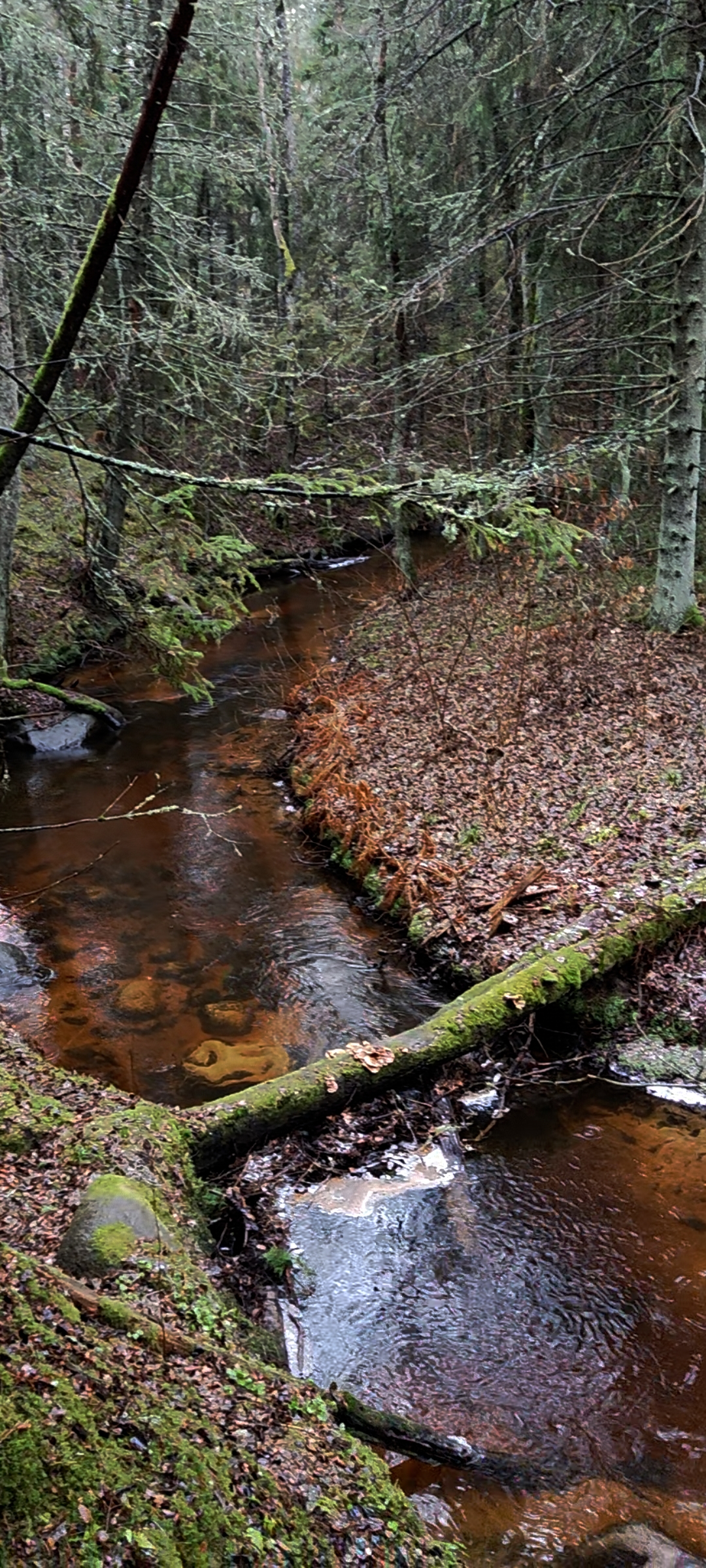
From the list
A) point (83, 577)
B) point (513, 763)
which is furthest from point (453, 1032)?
point (83, 577)

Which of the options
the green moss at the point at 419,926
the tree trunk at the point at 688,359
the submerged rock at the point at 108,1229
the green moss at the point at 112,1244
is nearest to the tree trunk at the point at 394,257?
the tree trunk at the point at 688,359

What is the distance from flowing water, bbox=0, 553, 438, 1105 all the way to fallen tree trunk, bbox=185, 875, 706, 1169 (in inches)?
38.8

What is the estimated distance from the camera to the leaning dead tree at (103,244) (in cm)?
328

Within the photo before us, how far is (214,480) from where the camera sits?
11.1 ft

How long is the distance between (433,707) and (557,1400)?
29.5 feet

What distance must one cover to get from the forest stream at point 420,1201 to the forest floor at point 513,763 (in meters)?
0.69

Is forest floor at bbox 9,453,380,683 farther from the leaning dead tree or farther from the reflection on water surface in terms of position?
the reflection on water surface

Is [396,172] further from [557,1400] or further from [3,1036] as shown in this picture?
[557,1400]

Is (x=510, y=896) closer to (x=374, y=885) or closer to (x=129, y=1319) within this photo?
(x=374, y=885)

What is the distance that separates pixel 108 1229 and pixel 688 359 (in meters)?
12.1

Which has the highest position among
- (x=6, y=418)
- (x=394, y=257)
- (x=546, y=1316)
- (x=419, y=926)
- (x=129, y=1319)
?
(x=394, y=257)

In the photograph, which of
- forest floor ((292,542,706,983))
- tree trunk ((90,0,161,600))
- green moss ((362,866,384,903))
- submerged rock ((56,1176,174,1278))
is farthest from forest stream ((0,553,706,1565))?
tree trunk ((90,0,161,600))

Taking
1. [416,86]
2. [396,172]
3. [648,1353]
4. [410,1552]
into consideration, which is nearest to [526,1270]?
[648,1353]

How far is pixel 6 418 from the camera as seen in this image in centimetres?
993
